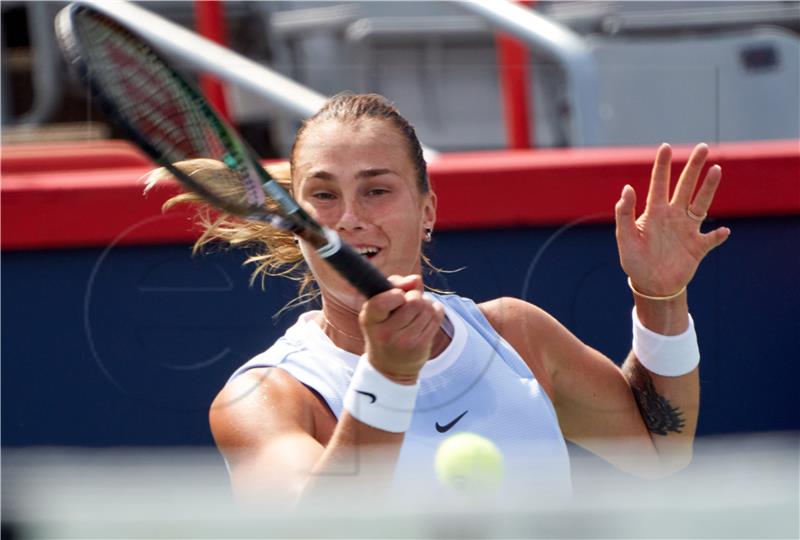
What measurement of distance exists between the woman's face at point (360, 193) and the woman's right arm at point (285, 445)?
0.51ft

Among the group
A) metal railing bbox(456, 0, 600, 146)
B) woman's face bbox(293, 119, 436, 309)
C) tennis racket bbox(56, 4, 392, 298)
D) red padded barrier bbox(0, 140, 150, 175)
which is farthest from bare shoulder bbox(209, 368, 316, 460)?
metal railing bbox(456, 0, 600, 146)

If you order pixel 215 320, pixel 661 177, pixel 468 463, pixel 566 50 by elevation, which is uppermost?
pixel 661 177

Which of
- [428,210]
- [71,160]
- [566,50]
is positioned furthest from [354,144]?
[566,50]

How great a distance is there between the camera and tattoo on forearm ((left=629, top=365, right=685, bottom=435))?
68.6 inches

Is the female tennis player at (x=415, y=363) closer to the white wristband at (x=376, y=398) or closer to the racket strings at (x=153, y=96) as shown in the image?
the white wristband at (x=376, y=398)

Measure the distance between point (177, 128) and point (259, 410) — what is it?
356 mm

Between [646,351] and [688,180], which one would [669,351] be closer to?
[646,351]

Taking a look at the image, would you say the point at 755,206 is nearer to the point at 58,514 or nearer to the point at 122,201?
the point at 122,201

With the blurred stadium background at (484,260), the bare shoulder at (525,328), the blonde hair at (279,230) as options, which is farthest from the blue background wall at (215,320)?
the bare shoulder at (525,328)

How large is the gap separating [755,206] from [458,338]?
0.85 metres

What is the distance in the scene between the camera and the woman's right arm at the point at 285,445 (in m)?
1.33

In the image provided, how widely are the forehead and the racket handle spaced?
10.4 inches

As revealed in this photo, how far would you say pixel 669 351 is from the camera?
172cm

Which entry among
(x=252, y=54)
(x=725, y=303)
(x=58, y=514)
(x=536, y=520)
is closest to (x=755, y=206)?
(x=725, y=303)
